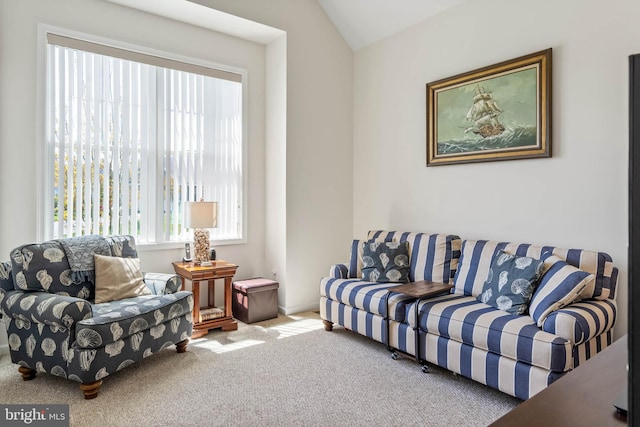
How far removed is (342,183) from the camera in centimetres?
488

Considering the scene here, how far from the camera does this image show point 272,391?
266 cm

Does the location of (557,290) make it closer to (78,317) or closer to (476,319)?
(476,319)

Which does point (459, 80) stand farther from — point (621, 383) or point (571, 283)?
point (621, 383)

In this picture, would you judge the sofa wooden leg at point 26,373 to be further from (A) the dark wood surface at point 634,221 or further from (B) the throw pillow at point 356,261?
(A) the dark wood surface at point 634,221

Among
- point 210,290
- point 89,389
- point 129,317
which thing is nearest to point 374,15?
point 210,290

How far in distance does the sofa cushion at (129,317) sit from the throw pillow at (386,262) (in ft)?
5.25

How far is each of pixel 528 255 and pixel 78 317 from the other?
3.15 meters

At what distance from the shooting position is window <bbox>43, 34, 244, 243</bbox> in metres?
3.51

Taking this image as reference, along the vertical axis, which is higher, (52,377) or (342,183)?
(342,183)

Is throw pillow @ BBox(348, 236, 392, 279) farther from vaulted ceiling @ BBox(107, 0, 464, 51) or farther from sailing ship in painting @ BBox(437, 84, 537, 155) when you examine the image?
vaulted ceiling @ BBox(107, 0, 464, 51)

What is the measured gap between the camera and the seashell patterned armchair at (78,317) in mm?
2531

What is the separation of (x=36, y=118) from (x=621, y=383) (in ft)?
13.4

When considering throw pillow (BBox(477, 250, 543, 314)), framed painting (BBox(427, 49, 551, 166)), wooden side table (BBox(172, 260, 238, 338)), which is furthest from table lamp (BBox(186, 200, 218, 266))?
throw pillow (BBox(477, 250, 543, 314))

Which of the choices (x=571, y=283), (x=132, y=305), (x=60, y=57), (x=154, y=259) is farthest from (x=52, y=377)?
(x=571, y=283)
